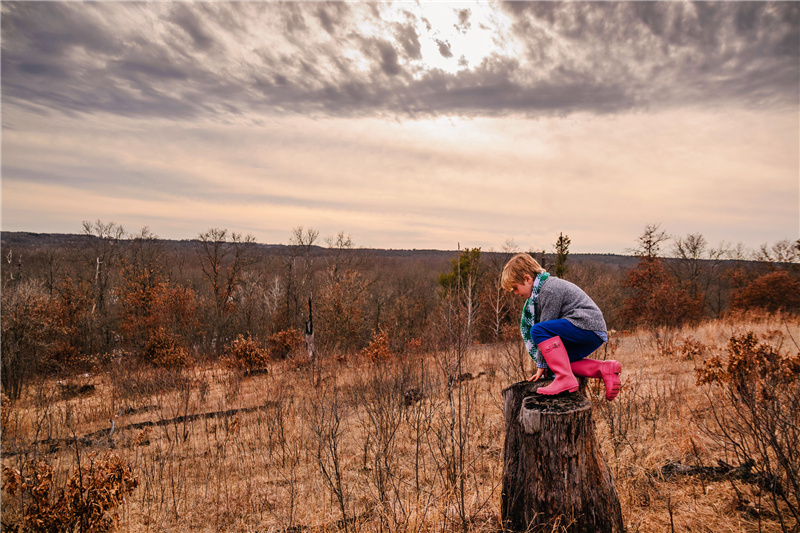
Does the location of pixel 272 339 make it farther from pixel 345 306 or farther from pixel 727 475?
pixel 727 475

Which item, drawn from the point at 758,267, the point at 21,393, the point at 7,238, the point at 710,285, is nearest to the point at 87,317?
the point at 21,393

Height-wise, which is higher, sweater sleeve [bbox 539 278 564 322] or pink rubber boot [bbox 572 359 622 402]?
sweater sleeve [bbox 539 278 564 322]

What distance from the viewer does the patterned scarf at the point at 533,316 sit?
10.3 ft

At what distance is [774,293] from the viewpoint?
24.8m

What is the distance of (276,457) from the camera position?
22.5 ft

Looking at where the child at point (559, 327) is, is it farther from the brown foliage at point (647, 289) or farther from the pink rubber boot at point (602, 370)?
the brown foliage at point (647, 289)

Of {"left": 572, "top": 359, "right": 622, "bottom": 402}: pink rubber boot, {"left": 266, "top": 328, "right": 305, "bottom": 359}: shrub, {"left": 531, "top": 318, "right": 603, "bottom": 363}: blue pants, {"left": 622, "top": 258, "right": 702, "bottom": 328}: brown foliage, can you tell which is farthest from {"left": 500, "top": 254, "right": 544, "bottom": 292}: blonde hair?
{"left": 622, "top": 258, "right": 702, "bottom": 328}: brown foliage

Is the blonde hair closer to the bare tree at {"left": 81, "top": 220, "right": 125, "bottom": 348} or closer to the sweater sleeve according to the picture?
the sweater sleeve

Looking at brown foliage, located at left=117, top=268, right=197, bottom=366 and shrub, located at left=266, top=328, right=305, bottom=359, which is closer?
shrub, located at left=266, top=328, right=305, bottom=359

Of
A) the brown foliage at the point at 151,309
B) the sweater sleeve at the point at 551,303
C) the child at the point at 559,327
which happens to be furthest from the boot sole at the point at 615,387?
the brown foliage at the point at 151,309

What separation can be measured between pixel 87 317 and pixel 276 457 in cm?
2736

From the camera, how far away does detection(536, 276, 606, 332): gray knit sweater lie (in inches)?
116

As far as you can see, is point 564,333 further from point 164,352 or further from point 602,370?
point 164,352

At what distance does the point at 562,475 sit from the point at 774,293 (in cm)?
3117
